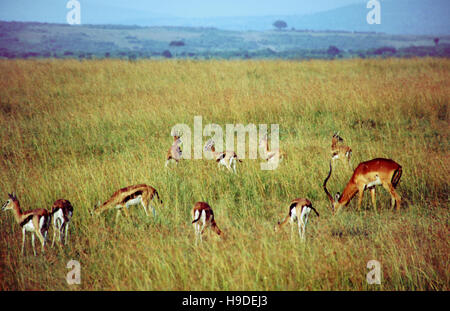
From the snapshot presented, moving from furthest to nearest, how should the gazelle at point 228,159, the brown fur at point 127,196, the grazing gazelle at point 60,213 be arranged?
the gazelle at point 228,159 < the brown fur at point 127,196 < the grazing gazelle at point 60,213

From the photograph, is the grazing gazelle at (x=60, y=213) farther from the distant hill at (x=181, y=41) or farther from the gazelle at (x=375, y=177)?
the distant hill at (x=181, y=41)

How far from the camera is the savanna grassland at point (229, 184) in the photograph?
163 inches

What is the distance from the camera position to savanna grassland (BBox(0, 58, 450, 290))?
4145mm

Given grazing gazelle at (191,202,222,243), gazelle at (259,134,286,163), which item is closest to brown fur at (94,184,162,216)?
grazing gazelle at (191,202,222,243)

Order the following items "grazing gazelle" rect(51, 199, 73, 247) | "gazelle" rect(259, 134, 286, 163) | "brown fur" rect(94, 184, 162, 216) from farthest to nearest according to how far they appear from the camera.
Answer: "gazelle" rect(259, 134, 286, 163) < "brown fur" rect(94, 184, 162, 216) < "grazing gazelle" rect(51, 199, 73, 247)

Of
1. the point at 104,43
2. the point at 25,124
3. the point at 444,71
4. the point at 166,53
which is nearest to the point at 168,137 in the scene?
the point at 25,124

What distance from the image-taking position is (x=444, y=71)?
16875 mm

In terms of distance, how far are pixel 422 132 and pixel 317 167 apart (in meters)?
3.89

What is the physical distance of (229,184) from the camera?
6621 mm

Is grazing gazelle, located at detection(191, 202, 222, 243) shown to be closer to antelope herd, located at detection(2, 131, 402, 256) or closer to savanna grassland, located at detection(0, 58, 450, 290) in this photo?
antelope herd, located at detection(2, 131, 402, 256)

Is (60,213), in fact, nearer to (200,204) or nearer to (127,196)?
(127,196)

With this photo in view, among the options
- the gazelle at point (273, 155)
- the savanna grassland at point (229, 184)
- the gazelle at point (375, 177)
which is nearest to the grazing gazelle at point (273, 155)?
the gazelle at point (273, 155)
